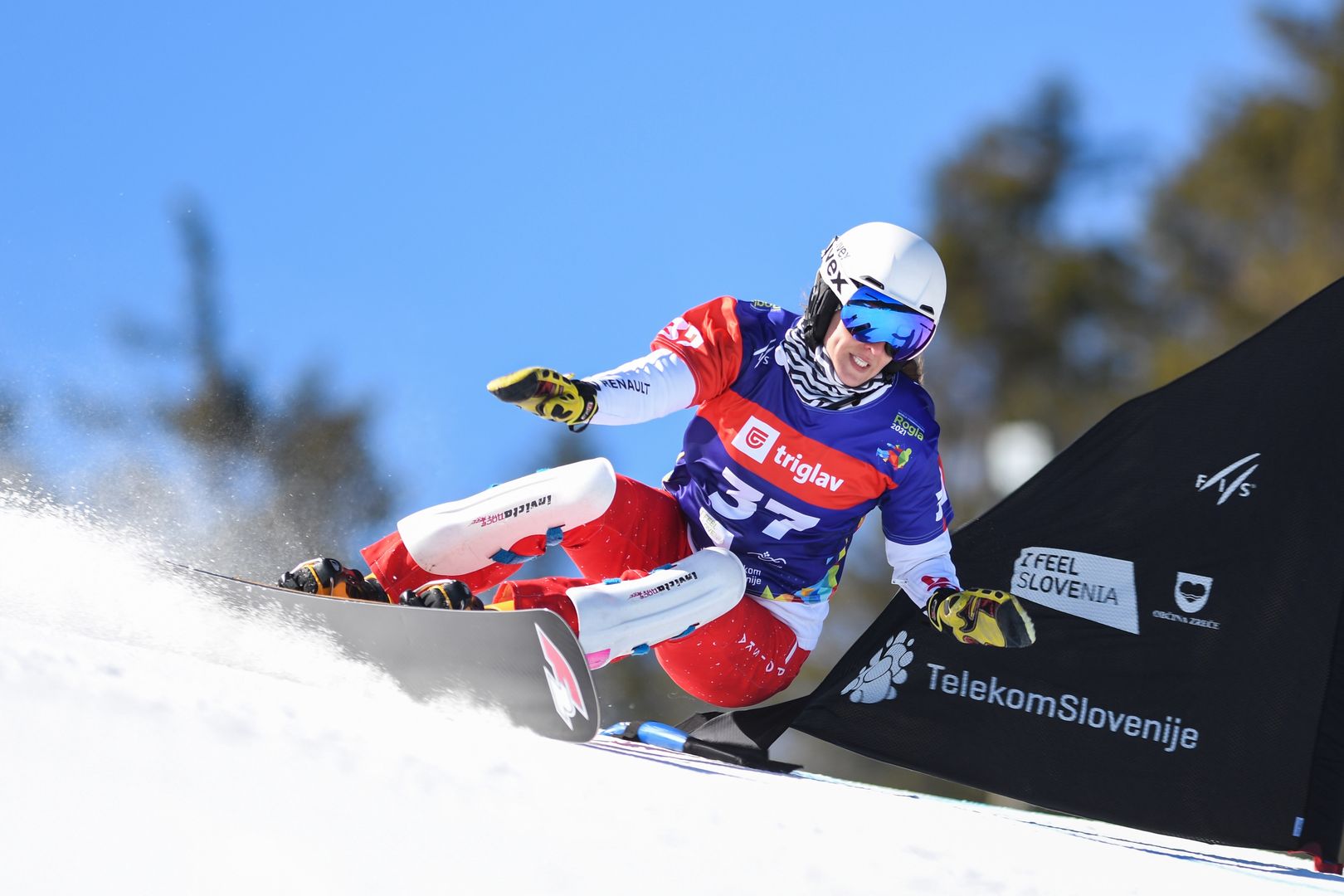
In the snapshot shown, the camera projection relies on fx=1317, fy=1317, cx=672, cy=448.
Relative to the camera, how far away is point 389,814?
7.04ft

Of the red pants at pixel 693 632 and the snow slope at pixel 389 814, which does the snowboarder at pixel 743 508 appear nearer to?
the red pants at pixel 693 632

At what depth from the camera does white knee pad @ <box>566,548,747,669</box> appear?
11.6ft

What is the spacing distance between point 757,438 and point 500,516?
82cm

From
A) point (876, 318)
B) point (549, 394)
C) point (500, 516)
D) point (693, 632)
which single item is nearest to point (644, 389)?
point (549, 394)

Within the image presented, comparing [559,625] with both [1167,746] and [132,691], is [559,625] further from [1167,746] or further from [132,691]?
[1167,746]

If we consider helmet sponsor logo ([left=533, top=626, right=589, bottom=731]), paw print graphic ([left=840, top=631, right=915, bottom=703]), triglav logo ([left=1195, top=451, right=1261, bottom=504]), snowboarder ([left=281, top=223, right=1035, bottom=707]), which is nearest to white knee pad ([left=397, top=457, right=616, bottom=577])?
snowboarder ([left=281, top=223, right=1035, bottom=707])

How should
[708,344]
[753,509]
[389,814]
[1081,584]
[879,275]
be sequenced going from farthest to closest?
1. [1081,584]
2. [753,509]
3. [708,344]
4. [879,275]
5. [389,814]

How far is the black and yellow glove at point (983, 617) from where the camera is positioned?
3.72 metres

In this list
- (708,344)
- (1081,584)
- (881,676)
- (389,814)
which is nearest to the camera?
(389,814)

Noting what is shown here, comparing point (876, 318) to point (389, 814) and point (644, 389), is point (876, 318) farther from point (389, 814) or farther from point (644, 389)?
point (389, 814)

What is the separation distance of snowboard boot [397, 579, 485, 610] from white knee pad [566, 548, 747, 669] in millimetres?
276

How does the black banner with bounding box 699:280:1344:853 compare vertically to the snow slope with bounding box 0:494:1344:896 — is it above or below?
above

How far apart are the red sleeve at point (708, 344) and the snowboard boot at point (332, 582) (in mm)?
1081

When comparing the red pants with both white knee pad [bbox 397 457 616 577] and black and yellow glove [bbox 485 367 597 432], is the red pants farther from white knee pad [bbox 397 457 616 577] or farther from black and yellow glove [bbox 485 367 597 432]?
black and yellow glove [bbox 485 367 597 432]
